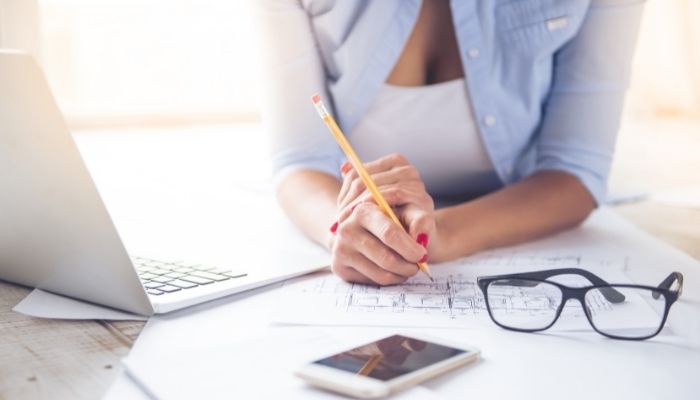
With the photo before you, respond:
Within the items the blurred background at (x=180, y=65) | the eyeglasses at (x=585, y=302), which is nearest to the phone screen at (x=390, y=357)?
the eyeglasses at (x=585, y=302)

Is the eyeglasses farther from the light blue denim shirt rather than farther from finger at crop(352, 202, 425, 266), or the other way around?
the light blue denim shirt

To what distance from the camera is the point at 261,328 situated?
0.64m

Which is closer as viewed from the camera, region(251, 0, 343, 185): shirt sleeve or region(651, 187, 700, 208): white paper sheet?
region(251, 0, 343, 185): shirt sleeve

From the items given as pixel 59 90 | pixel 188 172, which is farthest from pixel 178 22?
pixel 188 172

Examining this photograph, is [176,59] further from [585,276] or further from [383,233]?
[585,276]

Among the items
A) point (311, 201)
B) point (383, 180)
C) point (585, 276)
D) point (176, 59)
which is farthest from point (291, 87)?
point (176, 59)

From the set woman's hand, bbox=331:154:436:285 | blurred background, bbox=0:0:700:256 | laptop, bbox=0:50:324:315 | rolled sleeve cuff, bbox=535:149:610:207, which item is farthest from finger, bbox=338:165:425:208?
blurred background, bbox=0:0:700:256

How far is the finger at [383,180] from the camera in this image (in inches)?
32.0

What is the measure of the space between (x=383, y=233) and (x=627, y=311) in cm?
22

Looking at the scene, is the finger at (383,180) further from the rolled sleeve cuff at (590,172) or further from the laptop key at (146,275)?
the rolled sleeve cuff at (590,172)

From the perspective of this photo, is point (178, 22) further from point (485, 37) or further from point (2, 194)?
point (2, 194)

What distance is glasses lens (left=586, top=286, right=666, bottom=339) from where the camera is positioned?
629mm

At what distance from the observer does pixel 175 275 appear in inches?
29.6

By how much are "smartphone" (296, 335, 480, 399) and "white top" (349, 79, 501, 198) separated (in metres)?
0.56
